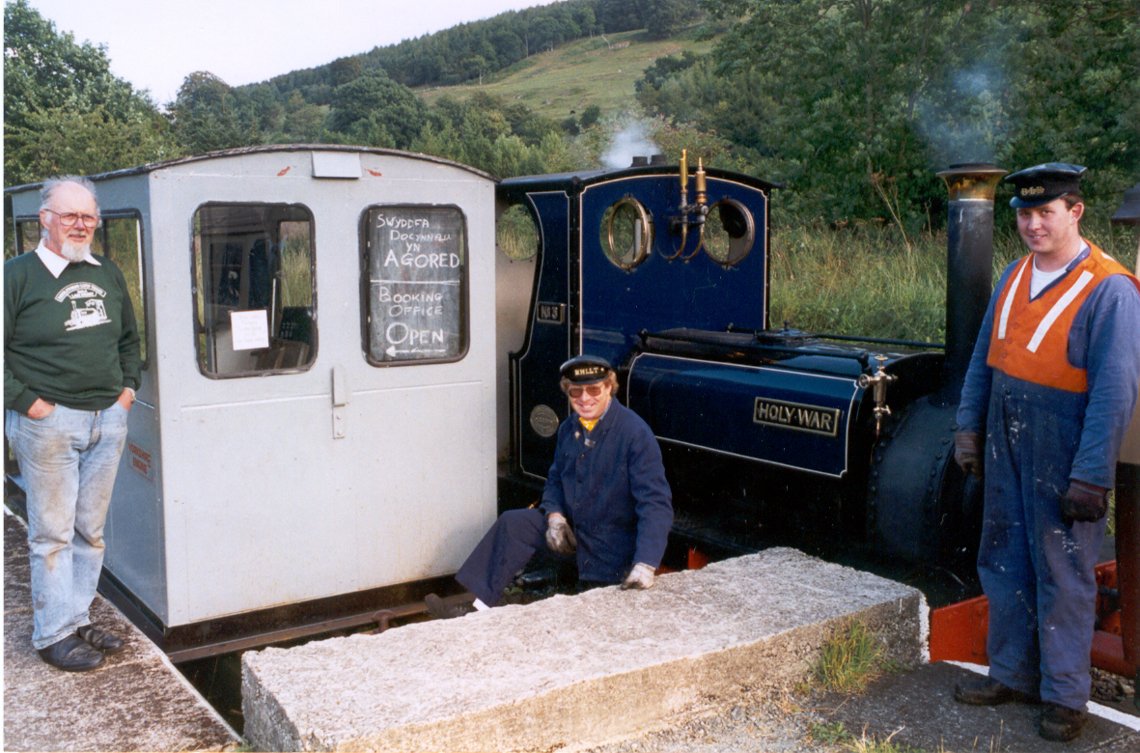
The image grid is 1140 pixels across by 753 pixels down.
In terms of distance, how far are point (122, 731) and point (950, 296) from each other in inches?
140

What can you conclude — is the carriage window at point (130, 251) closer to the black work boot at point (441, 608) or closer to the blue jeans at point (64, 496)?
the blue jeans at point (64, 496)

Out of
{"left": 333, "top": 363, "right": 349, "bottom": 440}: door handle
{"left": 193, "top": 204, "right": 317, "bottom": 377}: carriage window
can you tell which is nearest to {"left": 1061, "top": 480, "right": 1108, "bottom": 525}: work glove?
{"left": 333, "top": 363, "right": 349, "bottom": 440}: door handle

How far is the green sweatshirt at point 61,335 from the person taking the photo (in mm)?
3932

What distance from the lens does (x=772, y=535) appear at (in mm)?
5289

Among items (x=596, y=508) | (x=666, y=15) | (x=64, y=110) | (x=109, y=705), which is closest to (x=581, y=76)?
(x=666, y=15)

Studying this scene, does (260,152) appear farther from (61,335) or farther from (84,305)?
(61,335)

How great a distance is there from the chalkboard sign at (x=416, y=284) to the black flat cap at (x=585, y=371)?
2.78 ft

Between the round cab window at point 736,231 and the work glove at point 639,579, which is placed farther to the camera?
the round cab window at point 736,231

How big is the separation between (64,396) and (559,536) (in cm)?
206

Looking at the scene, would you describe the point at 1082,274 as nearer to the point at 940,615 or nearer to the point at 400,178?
the point at 940,615

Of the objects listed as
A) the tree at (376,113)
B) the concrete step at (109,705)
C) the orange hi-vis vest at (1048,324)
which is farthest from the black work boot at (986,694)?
the tree at (376,113)

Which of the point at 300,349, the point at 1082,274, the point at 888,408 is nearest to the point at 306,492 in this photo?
the point at 300,349

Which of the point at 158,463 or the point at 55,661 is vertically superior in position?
the point at 158,463

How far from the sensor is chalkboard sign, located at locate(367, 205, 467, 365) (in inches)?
202
